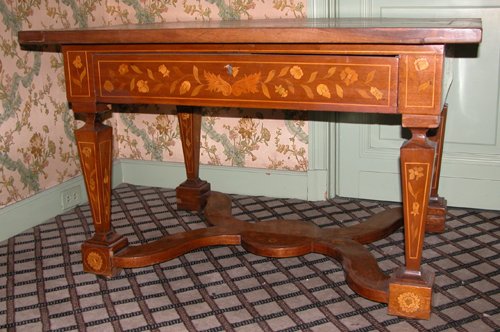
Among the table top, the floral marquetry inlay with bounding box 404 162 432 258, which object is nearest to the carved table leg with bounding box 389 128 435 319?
the floral marquetry inlay with bounding box 404 162 432 258

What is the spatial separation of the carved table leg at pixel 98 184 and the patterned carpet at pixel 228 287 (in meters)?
0.08

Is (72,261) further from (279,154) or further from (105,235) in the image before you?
(279,154)

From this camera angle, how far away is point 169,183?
3426mm

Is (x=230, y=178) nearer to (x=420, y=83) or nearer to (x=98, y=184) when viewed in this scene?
(x=98, y=184)

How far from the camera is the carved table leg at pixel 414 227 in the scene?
183 centimetres

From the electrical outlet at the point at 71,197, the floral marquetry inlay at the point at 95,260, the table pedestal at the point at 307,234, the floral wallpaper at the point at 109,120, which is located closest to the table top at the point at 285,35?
the table pedestal at the point at 307,234

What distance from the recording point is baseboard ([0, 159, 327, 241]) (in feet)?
9.25

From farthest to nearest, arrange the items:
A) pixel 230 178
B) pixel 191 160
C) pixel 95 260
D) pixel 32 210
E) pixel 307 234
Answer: pixel 230 178
pixel 191 160
pixel 32 210
pixel 307 234
pixel 95 260

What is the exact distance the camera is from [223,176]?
3.31 metres

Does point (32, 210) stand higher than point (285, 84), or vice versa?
point (285, 84)

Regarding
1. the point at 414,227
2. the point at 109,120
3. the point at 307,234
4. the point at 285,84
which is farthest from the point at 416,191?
the point at 109,120

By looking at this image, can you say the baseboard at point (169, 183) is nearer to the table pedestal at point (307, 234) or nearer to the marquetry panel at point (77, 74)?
the table pedestal at point (307, 234)

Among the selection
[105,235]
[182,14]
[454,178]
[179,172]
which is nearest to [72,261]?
[105,235]

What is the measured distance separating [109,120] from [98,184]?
124 cm
